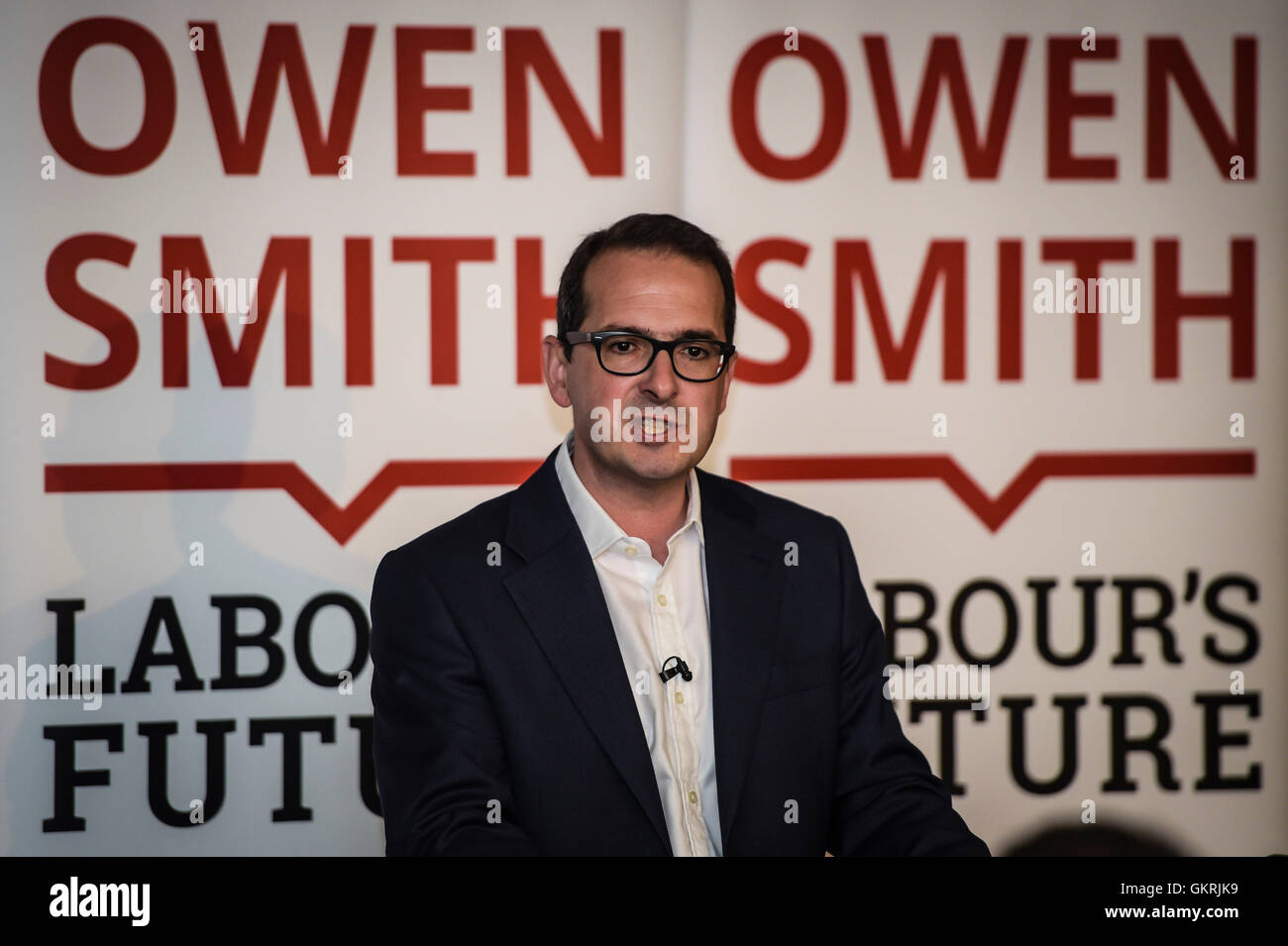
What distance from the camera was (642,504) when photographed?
5.88 feet

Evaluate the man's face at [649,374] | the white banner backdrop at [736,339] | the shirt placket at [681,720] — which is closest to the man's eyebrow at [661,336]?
the man's face at [649,374]

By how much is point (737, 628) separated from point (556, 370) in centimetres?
57

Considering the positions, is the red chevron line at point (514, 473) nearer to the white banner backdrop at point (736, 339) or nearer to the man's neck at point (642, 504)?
the white banner backdrop at point (736, 339)

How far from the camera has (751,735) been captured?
1.65 metres

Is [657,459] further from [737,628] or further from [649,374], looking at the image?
[737,628]

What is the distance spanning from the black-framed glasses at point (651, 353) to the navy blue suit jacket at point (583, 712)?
21cm

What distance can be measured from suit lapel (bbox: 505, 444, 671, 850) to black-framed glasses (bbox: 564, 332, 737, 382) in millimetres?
267

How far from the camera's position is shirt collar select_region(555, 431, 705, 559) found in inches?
67.7

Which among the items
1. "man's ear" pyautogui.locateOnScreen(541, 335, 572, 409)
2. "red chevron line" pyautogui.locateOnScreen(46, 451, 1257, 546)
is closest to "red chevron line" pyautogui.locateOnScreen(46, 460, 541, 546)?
"red chevron line" pyautogui.locateOnScreen(46, 451, 1257, 546)

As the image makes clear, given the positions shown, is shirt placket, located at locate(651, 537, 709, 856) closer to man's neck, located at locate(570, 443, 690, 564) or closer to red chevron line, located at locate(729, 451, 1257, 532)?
man's neck, located at locate(570, 443, 690, 564)

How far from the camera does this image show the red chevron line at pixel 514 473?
7.26 feet

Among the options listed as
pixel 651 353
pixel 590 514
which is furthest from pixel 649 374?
pixel 590 514

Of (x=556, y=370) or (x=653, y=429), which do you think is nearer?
(x=653, y=429)

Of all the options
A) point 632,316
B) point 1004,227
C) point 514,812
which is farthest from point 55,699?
point 1004,227
